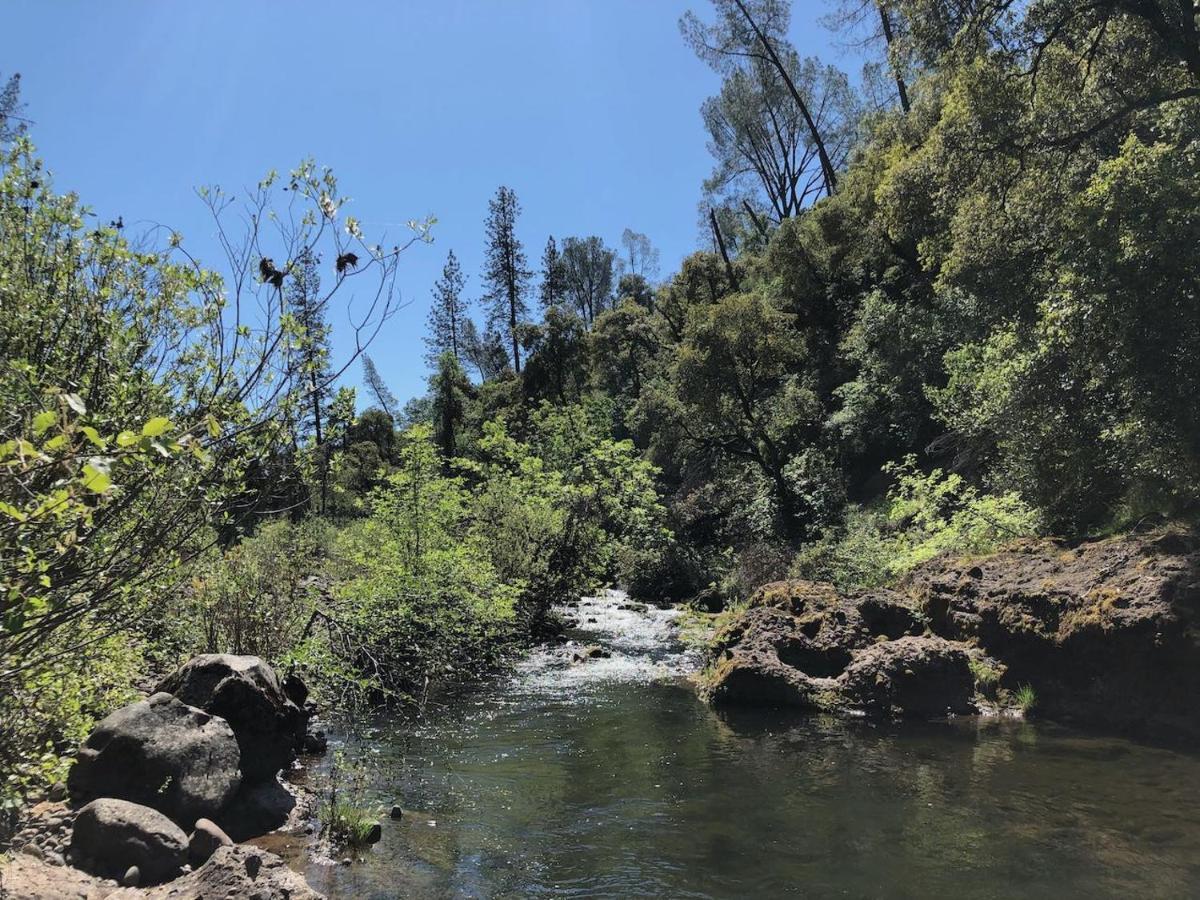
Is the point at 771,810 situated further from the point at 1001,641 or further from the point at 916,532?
the point at 916,532

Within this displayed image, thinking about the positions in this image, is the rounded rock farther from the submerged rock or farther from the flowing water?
the submerged rock

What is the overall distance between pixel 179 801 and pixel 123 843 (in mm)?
857

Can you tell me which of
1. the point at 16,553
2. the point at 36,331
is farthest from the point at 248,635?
the point at 16,553

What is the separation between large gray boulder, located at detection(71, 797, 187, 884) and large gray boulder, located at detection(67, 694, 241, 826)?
564mm

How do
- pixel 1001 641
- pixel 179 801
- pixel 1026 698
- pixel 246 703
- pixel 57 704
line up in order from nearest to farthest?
pixel 57 704
pixel 179 801
pixel 246 703
pixel 1026 698
pixel 1001 641

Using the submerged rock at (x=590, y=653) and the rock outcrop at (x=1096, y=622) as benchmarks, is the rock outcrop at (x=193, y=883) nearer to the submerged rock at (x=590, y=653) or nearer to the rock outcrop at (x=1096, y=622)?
the rock outcrop at (x=1096, y=622)

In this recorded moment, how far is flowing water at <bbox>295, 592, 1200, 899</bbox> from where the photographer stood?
555 cm

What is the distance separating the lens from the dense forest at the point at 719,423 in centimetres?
456

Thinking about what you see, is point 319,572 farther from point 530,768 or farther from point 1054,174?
point 1054,174

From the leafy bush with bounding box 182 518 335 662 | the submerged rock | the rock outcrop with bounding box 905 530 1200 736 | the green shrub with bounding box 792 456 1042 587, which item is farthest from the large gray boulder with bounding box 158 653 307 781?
the green shrub with bounding box 792 456 1042 587

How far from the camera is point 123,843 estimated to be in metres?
5.40

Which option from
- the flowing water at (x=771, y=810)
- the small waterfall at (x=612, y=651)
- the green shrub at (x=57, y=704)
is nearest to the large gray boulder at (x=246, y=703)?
the green shrub at (x=57, y=704)

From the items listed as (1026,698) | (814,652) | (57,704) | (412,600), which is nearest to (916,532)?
(814,652)

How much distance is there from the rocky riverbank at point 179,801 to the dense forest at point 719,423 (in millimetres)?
464
